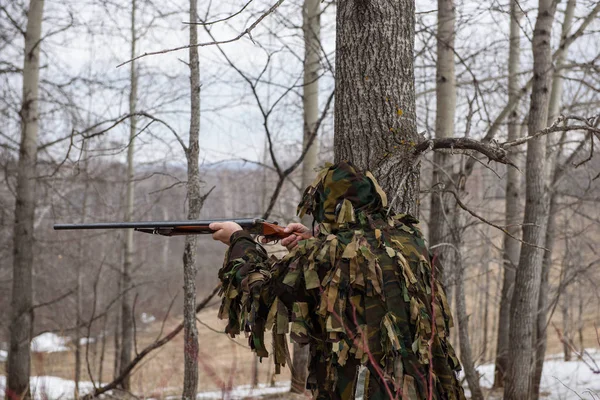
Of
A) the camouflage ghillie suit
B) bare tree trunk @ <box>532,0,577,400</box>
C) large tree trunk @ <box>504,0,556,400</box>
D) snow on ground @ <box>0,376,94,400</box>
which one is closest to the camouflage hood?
the camouflage ghillie suit

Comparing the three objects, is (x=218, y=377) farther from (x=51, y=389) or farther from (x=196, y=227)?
(x=51, y=389)

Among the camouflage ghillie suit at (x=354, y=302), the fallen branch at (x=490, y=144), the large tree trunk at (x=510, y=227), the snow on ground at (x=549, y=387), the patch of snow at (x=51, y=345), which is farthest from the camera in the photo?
the large tree trunk at (x=510, y=227)

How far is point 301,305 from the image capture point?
236cm

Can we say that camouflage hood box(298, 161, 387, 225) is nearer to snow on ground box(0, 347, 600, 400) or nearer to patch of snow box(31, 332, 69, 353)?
patch of snow box(31, 332, 69, 353)

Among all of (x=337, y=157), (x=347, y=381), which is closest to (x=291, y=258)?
(x=347, y=381)

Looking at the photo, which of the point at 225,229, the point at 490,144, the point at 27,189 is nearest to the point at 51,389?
the point at 27,189

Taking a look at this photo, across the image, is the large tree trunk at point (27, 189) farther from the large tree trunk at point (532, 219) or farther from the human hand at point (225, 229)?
the large tree trunk at point (532, 219)

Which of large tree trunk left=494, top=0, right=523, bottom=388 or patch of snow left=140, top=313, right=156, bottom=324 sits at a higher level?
large tree trunk left=494, top=0, right=523, bottom=388

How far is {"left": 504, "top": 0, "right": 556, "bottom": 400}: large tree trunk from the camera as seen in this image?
5738 mm

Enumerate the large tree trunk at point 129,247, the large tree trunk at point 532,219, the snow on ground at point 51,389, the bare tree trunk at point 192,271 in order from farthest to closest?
the large tree trunk at point 129,247 → the large tree trunk at point 532,219 → the snow on ground at point 51,389 → the bare tree trunk at point 192,271

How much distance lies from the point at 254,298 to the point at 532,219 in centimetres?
445

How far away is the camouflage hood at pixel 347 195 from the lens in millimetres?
2436

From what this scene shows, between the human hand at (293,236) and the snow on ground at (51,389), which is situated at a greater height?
the human hand at (293,236)

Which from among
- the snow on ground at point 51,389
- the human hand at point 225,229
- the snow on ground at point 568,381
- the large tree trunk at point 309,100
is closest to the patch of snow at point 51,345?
the snow on ground at point 51,389
